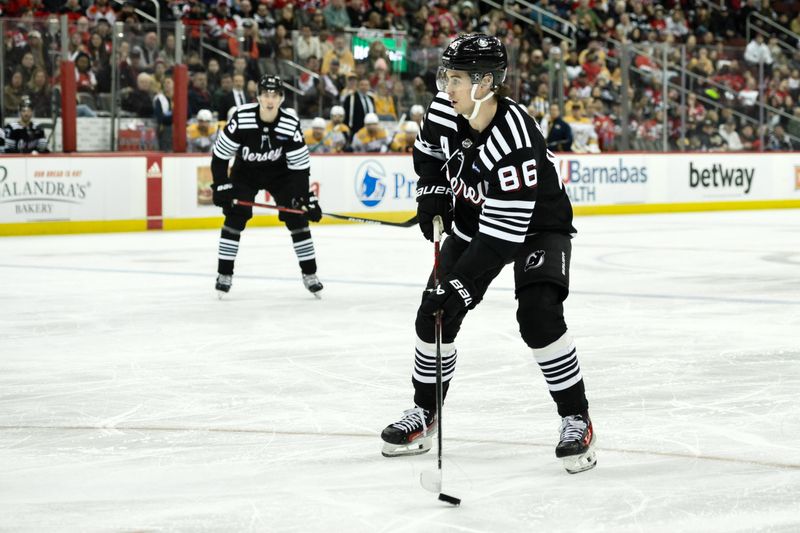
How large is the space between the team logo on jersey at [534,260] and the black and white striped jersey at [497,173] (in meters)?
0.07

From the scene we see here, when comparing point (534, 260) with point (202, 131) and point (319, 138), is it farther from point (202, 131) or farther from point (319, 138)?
point (319, 138)

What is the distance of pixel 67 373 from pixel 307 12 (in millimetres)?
11683

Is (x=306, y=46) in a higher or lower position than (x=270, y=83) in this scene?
higher

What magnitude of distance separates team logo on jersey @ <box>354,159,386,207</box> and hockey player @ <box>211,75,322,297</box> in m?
6.91

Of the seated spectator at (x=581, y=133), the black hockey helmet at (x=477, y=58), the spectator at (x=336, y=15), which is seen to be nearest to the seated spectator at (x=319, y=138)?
the spectator at (x=336, y=15)

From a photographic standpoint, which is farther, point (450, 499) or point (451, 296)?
point (451, 296)

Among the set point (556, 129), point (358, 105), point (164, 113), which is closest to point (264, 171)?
point (164, 113)

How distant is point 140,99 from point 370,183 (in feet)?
10.0

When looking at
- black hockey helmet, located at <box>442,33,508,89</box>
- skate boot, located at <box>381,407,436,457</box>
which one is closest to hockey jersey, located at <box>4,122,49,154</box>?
skate boot, located at <box>381,407,436,457</box>

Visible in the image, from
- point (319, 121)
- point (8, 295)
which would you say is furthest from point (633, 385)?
point (319, 121)

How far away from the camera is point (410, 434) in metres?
3.93

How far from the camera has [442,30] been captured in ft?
60.3

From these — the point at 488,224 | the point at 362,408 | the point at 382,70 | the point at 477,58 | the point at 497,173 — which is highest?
the point at 382,70

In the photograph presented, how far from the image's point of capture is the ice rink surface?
3.33m
